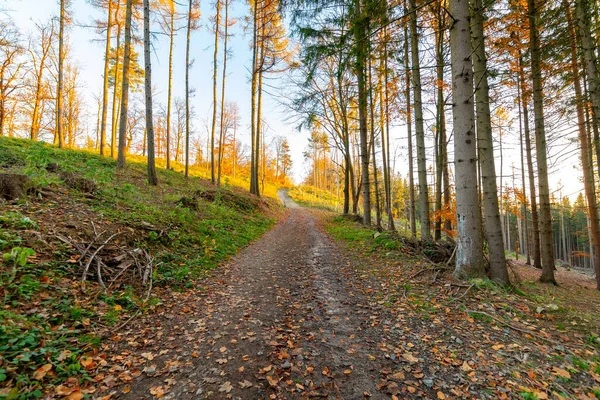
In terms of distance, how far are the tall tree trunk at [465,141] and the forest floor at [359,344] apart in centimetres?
73

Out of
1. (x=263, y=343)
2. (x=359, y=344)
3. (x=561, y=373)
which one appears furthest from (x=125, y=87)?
(x=561, y=373)

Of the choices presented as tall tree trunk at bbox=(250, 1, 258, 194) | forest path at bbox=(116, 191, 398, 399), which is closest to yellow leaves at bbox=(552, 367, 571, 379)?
forest path at bbox=(116, 191, 398, 399)

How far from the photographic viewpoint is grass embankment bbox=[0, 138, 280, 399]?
2.57m

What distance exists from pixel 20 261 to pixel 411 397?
17.2ft

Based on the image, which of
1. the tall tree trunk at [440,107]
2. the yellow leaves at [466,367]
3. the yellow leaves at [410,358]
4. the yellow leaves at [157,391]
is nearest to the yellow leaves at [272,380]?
the yellow leaves at [157,391]

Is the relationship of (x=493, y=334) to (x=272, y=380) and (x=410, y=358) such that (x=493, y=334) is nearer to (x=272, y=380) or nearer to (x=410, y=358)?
(x=410, y=358)

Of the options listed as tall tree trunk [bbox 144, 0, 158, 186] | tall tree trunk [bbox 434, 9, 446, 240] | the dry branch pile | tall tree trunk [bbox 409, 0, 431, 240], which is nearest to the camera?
the dry branch pile

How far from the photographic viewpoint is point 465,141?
4.67 m

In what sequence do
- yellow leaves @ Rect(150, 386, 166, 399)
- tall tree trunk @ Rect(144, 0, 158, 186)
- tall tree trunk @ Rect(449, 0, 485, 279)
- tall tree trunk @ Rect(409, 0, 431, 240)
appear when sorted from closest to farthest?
yellow leaves @ Rect(150, 386, 166, 399)
tall tree trunk @ Rect(449, 0, 485, 279)
tall tree trunk @ Rect(409, 0, 431, 240)
tall tree trunk @ Rect(144, 0, 158, 186)

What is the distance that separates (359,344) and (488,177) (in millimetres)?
4322

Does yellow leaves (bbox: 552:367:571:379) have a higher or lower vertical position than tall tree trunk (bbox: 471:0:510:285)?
lower

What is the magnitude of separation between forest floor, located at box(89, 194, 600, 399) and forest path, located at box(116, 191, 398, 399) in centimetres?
1

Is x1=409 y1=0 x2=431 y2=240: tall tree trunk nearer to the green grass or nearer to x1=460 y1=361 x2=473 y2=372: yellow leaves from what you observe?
the green grass

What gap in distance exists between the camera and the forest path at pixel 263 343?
262 centimetres
